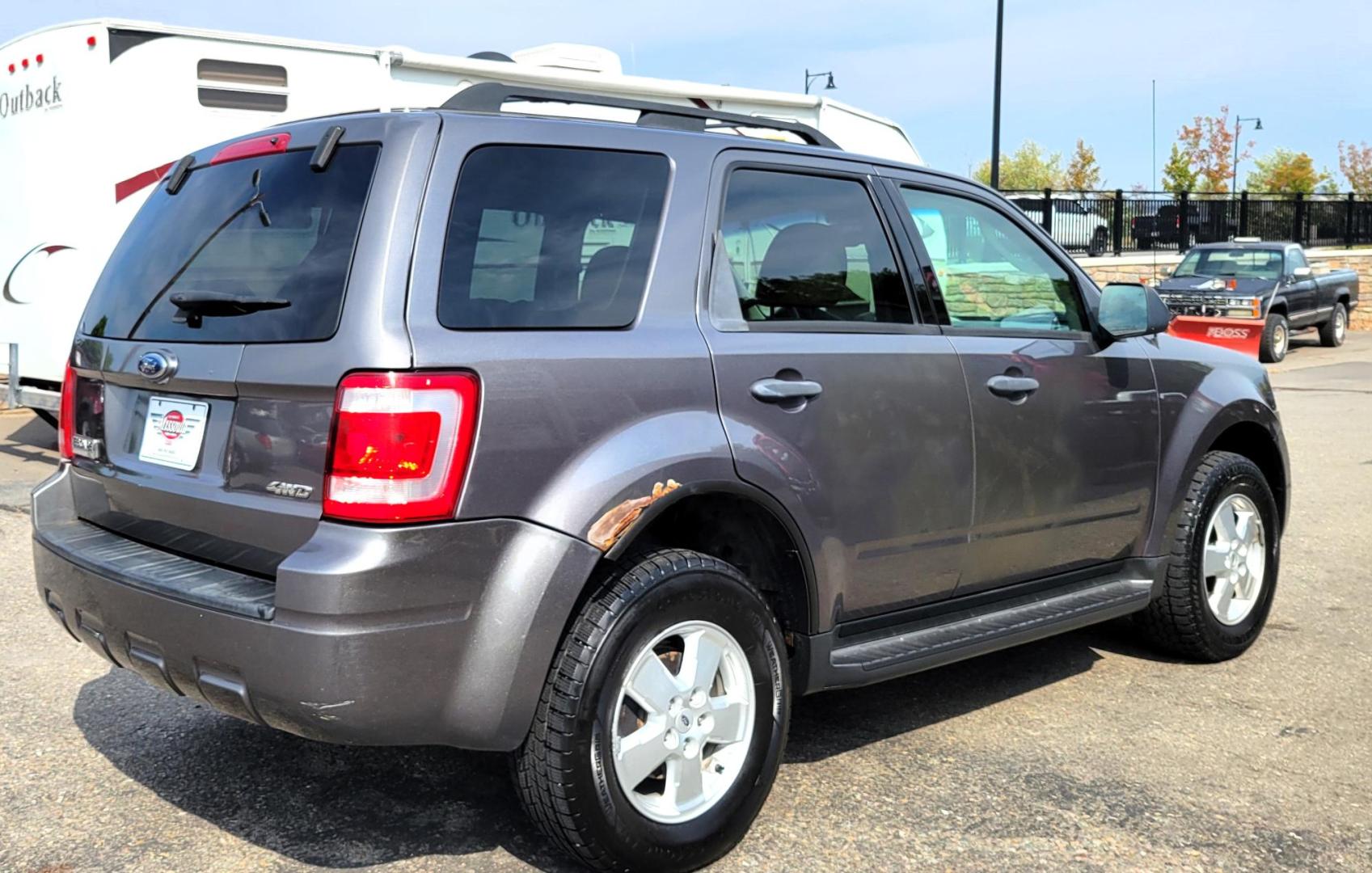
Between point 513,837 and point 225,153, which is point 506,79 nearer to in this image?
point 225,153

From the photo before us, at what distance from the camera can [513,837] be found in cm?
358

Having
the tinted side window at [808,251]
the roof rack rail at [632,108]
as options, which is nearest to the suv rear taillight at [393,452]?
the roof rack rail at [632,108]

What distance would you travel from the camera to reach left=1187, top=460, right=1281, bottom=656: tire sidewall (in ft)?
16.4

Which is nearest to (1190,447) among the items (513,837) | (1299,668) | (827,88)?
(1299,668)

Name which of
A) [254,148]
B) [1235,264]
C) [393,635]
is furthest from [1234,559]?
[1235,264]

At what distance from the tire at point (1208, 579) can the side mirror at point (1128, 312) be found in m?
0.69

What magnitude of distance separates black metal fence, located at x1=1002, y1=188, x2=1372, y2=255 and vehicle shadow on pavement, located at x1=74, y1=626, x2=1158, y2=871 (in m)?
20.7

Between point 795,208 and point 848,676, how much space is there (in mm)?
1319

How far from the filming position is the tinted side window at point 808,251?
3.76 metres

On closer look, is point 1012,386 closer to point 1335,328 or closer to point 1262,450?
point 1262,450

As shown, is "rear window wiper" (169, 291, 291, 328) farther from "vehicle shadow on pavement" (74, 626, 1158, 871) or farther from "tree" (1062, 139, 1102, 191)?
"tree" (1062, 139, 1102, 191)

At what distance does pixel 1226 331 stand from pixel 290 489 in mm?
18378

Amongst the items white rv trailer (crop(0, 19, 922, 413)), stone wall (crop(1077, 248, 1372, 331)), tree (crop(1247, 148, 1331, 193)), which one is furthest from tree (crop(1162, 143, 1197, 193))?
white rv trailer (crop(0, 19, 922, 413))

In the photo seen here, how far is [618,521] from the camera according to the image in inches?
125
